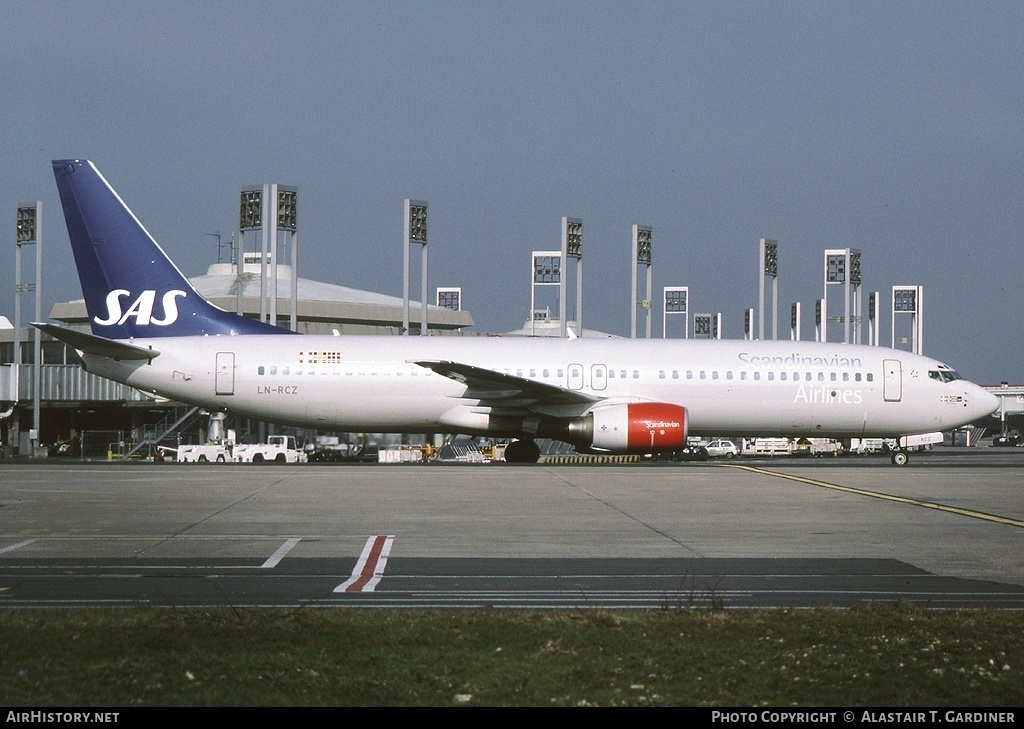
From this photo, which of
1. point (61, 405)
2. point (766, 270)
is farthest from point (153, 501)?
point (766, 270)

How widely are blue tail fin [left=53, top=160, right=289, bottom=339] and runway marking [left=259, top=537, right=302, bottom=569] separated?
20.9m

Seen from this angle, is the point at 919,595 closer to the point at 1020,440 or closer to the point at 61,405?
the point at 61,405

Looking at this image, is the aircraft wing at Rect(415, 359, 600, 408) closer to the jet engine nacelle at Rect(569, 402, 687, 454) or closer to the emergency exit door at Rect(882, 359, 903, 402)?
the jet engine nacelle at Rect(569, 402, 687, 454)

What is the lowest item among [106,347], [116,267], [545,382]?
[545,382]

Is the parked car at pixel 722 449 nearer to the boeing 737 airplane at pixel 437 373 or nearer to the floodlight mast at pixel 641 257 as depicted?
the floodlight mast at pixel 641 257

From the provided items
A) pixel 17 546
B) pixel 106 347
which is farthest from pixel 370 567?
pixel 106 347

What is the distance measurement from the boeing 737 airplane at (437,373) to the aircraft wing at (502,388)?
55mm

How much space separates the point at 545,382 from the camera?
32.9 m

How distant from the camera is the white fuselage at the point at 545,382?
32.6 metres

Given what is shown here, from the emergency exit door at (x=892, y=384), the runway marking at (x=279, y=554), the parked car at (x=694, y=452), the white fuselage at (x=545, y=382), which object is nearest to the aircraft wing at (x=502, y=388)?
the white fuselage at (x=545, y=382)

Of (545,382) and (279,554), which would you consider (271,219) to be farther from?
(279,554)

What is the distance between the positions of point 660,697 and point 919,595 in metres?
4.71

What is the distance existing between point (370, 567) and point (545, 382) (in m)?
21.5

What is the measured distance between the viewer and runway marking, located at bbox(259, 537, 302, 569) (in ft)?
38.3
